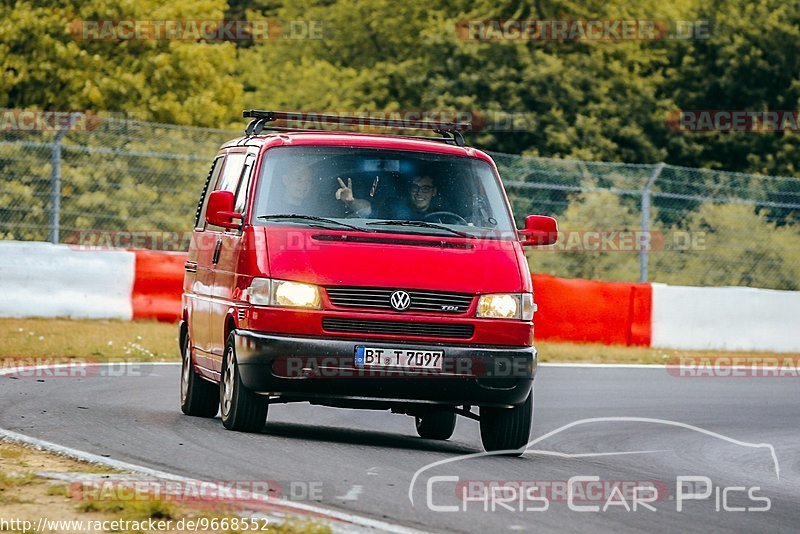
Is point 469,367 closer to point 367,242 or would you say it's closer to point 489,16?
point 367,242

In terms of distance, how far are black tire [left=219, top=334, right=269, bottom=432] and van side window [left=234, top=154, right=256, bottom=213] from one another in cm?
97

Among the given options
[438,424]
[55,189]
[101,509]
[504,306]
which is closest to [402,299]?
[504,306]

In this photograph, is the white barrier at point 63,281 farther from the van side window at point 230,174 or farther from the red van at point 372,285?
the red van at point 372,285

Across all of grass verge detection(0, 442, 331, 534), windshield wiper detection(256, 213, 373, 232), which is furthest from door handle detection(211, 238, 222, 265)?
grass verge detection(0, 442, 331, 534)

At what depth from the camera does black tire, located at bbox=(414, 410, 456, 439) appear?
1186cm

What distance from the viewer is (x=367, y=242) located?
10.4 meters

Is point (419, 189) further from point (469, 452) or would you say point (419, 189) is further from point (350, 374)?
point (469, 452)

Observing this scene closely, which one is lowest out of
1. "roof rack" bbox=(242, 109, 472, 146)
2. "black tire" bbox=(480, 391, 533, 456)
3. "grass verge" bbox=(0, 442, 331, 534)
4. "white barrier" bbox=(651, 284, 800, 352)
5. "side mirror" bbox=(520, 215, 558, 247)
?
"white barrier" bbox=(651, 284, 800, 352)

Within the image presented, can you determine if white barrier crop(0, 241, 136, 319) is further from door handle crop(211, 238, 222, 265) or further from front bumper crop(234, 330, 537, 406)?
front bumper crop(234, 330, 537, 406)

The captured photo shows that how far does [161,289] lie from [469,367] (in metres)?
12.0

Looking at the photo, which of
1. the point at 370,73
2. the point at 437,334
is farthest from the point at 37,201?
the point at 370,73

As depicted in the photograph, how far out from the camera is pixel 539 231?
11.4 meters

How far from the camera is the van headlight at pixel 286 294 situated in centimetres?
1021

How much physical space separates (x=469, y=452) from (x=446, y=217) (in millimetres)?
1524
